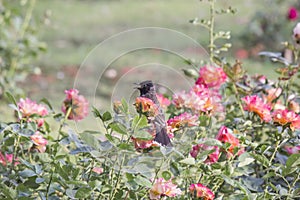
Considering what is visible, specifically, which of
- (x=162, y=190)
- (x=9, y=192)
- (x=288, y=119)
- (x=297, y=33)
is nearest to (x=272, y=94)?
(x=297, y=33)

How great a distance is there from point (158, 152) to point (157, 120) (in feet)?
0.33

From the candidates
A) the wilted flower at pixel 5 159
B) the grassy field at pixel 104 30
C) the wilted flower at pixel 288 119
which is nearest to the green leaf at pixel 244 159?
the wilted flower at pixel 288 119

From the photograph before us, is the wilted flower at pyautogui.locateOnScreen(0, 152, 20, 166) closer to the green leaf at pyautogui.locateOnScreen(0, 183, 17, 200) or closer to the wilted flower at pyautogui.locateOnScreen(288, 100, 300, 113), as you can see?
the green leaf at pyautogui.locateOnScreen(0, 183, 17, 200)

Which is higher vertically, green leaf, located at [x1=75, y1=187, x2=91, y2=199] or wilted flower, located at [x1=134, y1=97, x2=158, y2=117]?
wilted flower, located at [x1=134, y1=97, x2=158, y2=117]

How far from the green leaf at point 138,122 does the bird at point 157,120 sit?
13 cm

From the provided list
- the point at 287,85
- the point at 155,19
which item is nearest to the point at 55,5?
the point at 155,19

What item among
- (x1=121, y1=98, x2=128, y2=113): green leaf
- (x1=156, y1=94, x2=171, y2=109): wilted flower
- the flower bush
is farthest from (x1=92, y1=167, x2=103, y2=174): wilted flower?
(x1=121, y1=98, x2=128, y2=113): green leaf

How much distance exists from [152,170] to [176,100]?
0.30 metres

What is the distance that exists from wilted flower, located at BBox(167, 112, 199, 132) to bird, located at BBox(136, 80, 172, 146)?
0.8 inches

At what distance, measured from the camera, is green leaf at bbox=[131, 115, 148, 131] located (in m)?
1.44

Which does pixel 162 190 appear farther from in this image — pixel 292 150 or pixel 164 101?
pixel 292 150

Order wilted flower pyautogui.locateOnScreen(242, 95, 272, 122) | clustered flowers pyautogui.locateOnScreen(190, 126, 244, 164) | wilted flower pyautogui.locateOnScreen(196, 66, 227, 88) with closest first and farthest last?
clustered flowers pyautogui.locateOnScreen(190, 126, 244, 164) → wilted flower pyautogui.locateOnScreen(242, 95, 272, 122) → wilted flower pyautogui.locateOnScreen(196, 66, 227, 88)

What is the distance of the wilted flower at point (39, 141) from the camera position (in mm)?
1828

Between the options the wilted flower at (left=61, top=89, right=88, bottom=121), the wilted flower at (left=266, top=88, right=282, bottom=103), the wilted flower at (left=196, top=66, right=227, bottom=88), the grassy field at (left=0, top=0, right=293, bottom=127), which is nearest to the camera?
the wilted flower at (left=61, top=89, right=88, bottom=121)
